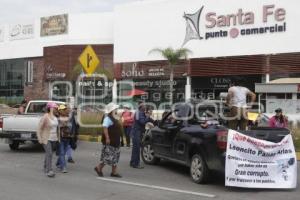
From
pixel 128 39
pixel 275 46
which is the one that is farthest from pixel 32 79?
pixel 275 46

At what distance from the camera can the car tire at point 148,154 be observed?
1378 centimetres

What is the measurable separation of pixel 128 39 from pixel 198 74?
30.2 feet

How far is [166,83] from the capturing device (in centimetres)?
4672

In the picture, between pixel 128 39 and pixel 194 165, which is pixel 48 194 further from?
pixel 128 39

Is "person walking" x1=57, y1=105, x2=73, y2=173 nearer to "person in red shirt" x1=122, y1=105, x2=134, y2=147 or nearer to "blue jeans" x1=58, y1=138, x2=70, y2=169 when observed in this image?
"blue jeans" x1=58, y1=138, x2=70, y2=169

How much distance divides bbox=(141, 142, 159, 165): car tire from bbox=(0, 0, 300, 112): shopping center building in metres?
24.8

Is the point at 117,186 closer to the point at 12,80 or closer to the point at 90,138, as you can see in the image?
the point at 90,138

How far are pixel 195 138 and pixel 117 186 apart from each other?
6.05 ft

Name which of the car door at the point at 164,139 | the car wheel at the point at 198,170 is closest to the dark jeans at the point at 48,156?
the car door at the point at 164,139

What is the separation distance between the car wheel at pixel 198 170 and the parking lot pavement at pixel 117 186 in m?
0.16

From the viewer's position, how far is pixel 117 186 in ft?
35.0

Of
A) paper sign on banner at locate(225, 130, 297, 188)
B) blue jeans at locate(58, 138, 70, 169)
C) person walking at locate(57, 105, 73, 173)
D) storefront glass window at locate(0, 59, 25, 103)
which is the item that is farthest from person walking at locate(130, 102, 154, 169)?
storefront glass window at locate(0, 59, 25, 103)

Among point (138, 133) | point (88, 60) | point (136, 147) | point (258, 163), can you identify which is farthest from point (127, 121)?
point (258, 163)

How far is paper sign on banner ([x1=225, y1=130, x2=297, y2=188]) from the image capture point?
33.8 feet
